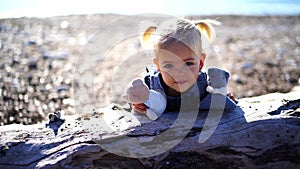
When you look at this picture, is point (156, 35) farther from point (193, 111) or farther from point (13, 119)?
point (13, 119)

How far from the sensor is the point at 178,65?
2814 mm

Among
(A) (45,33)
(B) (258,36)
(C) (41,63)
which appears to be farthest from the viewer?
(B) (258,36)

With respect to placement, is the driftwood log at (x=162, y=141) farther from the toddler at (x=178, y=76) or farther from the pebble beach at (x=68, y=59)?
the pebble beach at (x=68, y=59)

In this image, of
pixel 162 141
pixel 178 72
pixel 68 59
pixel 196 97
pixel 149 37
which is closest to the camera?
pixel 162 141

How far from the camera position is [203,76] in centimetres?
303

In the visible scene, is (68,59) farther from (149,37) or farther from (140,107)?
(140,107)

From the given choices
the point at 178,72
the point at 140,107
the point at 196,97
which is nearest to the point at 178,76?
the point at 178,72

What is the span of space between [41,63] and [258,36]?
5022mm

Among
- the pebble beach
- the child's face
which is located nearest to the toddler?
the child's face

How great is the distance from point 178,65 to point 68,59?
4.12 m

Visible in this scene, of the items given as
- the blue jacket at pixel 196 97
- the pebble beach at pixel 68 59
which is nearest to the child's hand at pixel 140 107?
the blue jacket at pixel 196 97

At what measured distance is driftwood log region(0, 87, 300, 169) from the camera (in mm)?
2643

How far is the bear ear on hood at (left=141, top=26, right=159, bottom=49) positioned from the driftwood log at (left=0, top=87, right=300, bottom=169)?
0.53 meters

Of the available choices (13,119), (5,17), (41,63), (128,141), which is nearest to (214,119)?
(128,141)
